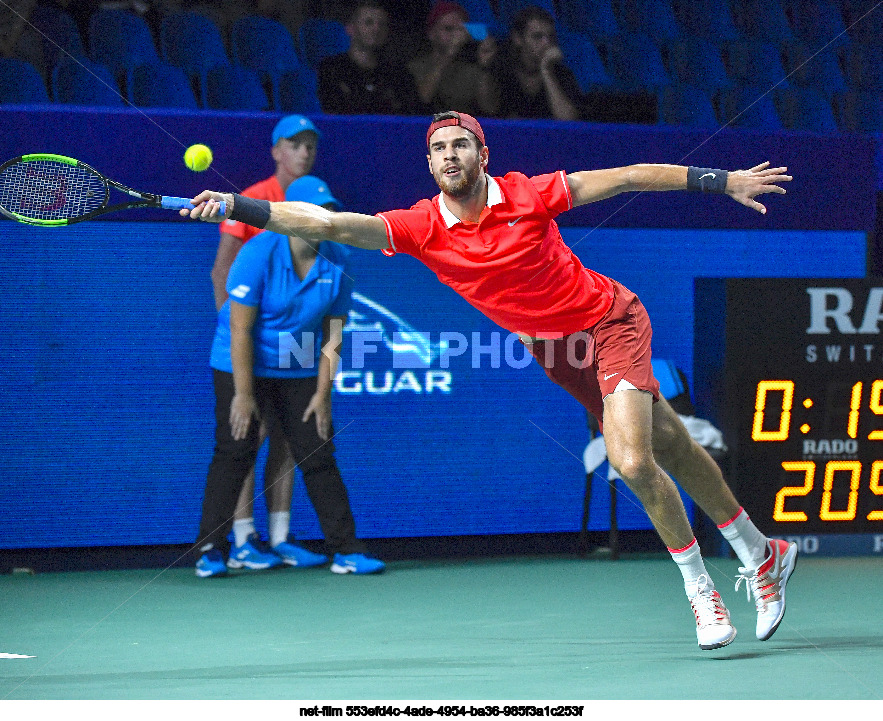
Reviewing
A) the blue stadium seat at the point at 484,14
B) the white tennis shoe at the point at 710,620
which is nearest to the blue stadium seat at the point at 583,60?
the blue stadium seat at the point at 484,14

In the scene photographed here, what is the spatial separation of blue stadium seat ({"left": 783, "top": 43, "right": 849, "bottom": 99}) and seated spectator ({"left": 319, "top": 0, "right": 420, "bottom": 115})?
126 inches

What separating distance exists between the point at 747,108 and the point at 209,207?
557cm

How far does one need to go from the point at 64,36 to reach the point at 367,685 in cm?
503

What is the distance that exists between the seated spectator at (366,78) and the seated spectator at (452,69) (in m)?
0.11

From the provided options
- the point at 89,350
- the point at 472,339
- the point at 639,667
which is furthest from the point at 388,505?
the point at 639,667

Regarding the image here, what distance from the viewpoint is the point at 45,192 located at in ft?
16.4

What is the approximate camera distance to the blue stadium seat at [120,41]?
7570 mm

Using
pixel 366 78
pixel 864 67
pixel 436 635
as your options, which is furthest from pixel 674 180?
pixel 864 67

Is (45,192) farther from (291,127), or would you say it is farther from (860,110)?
(860,110)

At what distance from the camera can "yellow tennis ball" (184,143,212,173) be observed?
6418 millimetres

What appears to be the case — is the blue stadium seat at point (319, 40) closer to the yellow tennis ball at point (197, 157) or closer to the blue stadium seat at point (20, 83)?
the blue stadium seat at point (20, 83)

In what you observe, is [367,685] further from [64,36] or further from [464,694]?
[64,36]

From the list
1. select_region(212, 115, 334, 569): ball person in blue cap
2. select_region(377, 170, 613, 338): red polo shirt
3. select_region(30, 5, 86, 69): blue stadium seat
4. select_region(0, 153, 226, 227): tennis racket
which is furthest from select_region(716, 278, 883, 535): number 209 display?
select_region(30, 5, 86, 69): blue stadium seat

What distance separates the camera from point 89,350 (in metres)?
6.54
